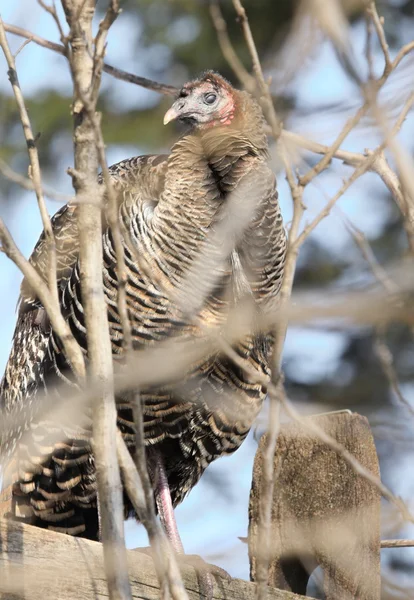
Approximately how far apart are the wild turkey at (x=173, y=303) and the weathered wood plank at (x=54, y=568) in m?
1.41

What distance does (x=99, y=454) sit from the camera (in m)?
2.68

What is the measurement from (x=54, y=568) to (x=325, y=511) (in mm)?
1359

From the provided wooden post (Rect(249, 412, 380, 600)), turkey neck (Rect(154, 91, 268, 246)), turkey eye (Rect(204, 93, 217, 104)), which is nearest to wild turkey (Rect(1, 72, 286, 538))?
turkey neck (Rect(154, 91, 268, 246))

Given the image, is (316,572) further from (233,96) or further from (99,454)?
(233,96)

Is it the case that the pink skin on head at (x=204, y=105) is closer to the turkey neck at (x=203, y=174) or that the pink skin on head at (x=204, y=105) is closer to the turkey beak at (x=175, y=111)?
the turkey beak at (x=175, y=111)

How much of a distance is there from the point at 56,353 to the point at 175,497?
120 centimetres

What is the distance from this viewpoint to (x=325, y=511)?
13.1 ft

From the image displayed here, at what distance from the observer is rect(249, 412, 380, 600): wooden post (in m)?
3.86

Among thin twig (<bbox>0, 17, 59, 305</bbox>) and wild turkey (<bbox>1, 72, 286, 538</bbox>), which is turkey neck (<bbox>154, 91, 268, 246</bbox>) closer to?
wild turkey (<bbox>1, 72, 286, 538</bbox>)

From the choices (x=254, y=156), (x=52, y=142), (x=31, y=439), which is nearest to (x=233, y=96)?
(x=254, y=156)

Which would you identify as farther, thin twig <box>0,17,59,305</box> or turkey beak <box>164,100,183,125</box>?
turkey beak <box>164,100,183,125</box>

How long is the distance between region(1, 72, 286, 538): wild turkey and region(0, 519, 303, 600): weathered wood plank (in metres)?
1.41

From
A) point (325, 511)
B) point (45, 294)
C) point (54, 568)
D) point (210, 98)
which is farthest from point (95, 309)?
point (210, 98)

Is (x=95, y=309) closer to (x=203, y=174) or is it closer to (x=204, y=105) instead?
(x=203, y=174)
